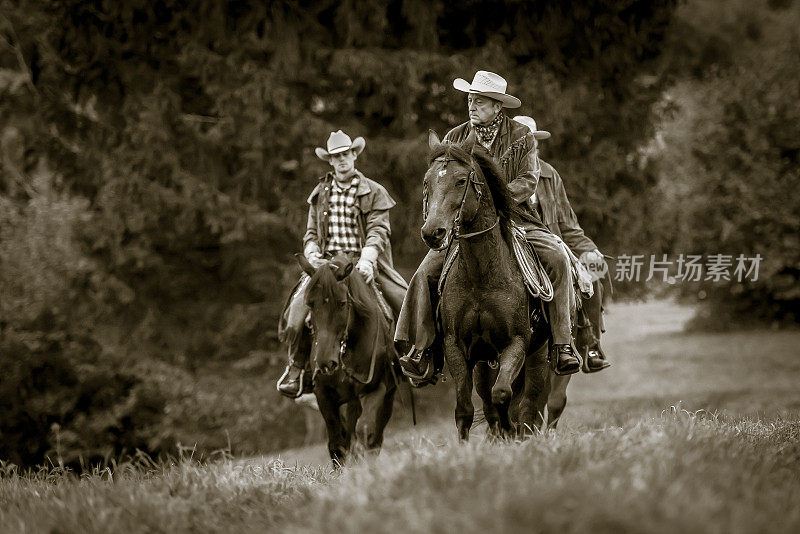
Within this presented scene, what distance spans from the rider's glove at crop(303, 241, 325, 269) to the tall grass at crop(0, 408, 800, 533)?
2267 mm

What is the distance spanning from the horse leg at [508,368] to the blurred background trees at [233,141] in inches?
341

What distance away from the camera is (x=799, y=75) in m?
23.8

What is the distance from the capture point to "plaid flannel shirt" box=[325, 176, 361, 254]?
388 inches

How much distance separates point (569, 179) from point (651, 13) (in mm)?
3987

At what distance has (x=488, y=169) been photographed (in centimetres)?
750

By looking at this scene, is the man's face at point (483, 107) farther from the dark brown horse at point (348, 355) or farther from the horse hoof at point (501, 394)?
the horse hoof at point (501, 394)

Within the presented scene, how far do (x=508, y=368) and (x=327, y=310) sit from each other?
1979 mm

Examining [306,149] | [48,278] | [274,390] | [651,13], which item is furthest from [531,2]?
Answer: [48,278]

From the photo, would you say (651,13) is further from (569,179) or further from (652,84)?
(569,179)

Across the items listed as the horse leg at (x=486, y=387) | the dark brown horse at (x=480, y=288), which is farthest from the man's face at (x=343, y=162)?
the horse leg at (x=486, y=387)

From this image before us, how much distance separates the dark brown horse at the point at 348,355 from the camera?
8.71 m

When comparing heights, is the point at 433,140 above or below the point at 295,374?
above

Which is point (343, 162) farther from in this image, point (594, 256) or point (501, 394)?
point (501, 394)

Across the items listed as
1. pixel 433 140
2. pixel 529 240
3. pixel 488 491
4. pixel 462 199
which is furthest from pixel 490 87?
pixel 488 491
